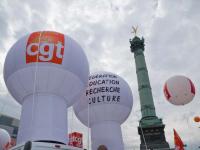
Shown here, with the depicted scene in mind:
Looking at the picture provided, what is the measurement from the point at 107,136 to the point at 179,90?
4396 mm

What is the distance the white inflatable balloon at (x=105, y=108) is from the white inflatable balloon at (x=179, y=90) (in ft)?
7.59

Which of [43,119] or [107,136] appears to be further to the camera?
[107,136]

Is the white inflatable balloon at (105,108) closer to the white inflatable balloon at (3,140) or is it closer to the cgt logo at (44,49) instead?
the cgt logo at (44,49)

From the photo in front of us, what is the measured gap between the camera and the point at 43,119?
27.8 ft

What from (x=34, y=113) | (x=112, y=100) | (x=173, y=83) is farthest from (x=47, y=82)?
(x=173, y=83)

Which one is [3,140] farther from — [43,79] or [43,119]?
[43,79]

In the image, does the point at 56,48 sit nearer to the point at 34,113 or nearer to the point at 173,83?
the point at 34,113

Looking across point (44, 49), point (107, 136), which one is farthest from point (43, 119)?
point (107, 136)

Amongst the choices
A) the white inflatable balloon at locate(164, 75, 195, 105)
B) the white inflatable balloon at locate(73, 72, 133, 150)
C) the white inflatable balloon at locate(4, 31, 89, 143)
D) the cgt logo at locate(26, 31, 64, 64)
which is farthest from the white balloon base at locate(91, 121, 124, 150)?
the cgt logo at locate(26, 31, 64, 64)

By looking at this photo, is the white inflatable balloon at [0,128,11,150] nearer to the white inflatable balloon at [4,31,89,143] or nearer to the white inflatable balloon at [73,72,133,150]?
the white inflatable balloon at [73,72,133,150]

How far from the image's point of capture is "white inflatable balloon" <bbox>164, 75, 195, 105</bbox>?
11371 millimetres

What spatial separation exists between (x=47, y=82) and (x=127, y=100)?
17.5ft

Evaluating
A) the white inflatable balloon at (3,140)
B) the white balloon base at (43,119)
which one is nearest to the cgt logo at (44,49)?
the white balloon base at (43,119)

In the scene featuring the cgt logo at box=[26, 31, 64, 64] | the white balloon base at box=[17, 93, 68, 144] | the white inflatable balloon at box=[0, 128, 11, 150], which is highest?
the cgt logo at box=[26, 31, 64, 64]
